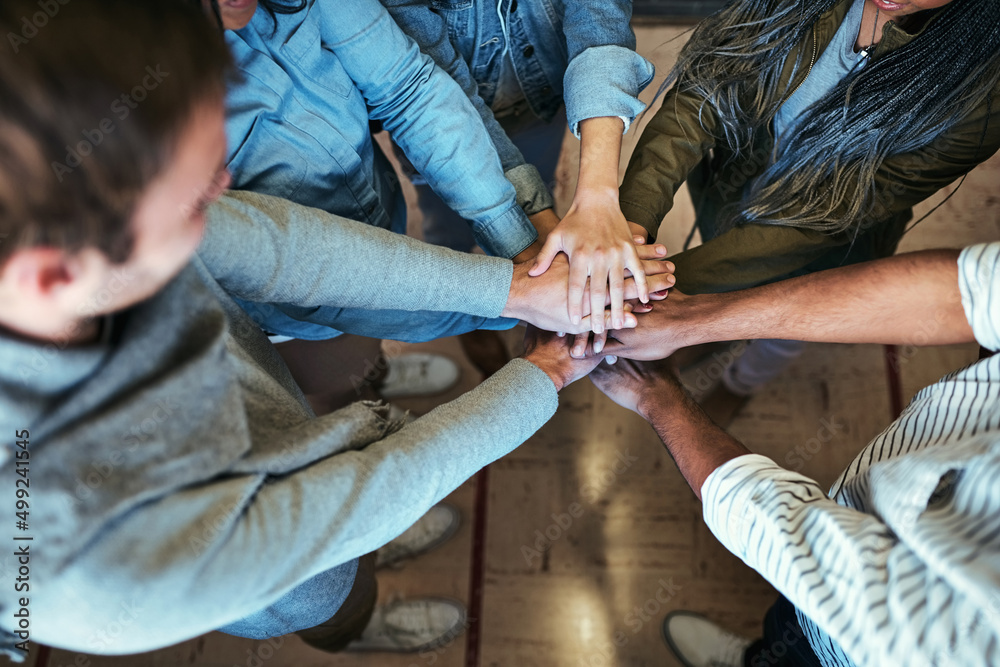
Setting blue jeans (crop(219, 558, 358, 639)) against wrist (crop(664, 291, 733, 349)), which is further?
wrist (crop(664, 291, 733, 349))

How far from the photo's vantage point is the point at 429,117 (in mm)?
1038

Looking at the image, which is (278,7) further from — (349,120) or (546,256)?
(546,256)

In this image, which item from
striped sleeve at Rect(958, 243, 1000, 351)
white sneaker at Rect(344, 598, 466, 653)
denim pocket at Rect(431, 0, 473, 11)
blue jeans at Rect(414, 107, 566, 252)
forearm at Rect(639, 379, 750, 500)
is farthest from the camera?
white sneaker at Rect(344, 598, 466, 653)

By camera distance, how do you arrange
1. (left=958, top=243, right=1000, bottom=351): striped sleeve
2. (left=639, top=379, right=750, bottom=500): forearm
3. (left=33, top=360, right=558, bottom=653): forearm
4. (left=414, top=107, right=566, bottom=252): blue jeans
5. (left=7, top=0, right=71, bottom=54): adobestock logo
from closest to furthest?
(left=7, top=0, right=71, bottom=54): adobestock logo
(left=33, top=360, right=558, bottom=653): forearm
(left=958, top=243, right=1000, bottom=351): striped sleeve
(left=639, top=379, right=750, bottom=500): forearm
(left=414, top=107, right=566, bottom=252): blue jeans

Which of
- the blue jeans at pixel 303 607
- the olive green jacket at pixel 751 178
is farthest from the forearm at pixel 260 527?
the olive green jacket at pixel 751 178

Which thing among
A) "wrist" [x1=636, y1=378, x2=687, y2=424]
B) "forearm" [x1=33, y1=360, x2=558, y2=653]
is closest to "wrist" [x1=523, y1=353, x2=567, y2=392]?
"wrist" [x1=636, y1=378, x2=687, y2=424]

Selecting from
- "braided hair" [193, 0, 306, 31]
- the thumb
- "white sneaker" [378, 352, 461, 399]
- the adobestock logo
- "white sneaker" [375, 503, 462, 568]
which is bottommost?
"white sneaker" [375, 503, 462, 568]

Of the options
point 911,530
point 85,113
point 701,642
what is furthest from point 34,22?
point 701,642

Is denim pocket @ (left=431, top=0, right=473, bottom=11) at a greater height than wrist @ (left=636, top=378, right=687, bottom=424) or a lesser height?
greater

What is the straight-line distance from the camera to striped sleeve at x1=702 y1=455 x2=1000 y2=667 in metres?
0.59

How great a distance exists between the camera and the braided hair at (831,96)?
36.4 inches

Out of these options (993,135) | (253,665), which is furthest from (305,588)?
(993,135)

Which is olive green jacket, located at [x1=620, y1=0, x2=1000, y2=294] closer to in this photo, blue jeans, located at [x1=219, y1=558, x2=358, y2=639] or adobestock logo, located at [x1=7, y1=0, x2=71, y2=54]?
blue jeans, located at [x1=219, y1=558, x2=358, y2=639]

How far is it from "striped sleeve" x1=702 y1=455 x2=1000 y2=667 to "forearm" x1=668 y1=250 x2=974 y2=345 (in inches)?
11.8
